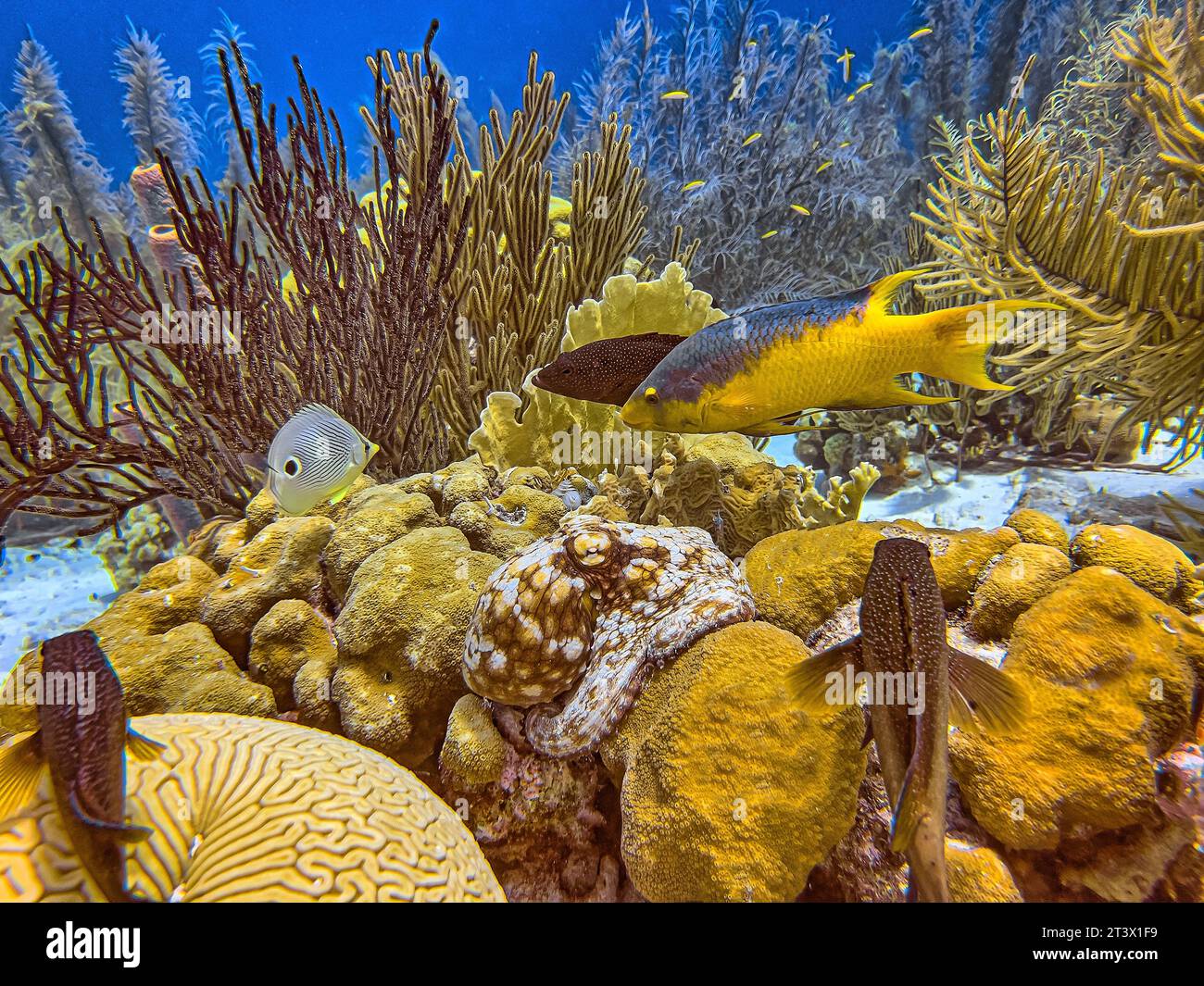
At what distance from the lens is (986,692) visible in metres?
1.25

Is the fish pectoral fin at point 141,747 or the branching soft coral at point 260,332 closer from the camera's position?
the fish pectoral fin at point 141,747

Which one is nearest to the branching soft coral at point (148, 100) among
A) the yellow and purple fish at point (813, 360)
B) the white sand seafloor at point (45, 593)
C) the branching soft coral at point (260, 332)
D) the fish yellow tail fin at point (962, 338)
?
the white sand seafloor at point (45, 593)

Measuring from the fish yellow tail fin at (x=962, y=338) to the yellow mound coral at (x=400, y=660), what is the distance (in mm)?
1698

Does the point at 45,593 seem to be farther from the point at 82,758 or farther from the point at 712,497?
the point at 712,497

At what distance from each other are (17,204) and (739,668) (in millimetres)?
18050

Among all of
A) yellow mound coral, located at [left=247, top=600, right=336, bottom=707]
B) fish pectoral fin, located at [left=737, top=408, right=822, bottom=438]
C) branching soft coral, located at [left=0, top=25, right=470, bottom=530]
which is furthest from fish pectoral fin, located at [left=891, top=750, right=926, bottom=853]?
branching soft coral, located at [left=0, top=25, right=470, bottom=530]

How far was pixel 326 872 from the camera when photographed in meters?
1.18

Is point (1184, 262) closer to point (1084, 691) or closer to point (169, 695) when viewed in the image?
point (1084, 691)

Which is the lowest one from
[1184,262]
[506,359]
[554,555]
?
[554,555]

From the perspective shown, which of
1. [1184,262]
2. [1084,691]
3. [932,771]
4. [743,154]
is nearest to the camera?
[932,771]

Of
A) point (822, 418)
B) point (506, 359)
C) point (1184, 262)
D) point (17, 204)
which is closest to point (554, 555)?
point (506, 359)

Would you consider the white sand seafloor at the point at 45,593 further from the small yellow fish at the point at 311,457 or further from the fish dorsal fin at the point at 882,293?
the fish dorsal fin at the point at 882,293

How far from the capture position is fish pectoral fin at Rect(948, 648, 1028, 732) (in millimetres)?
1234

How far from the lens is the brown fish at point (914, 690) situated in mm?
1044
